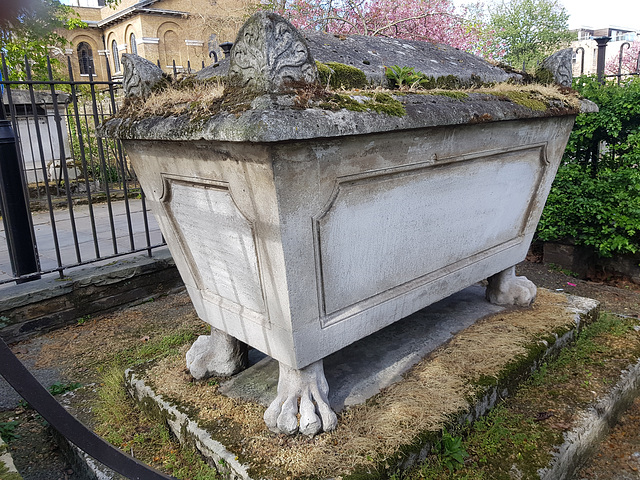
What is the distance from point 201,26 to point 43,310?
54.9 feet

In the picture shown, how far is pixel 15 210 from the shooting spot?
3662mm

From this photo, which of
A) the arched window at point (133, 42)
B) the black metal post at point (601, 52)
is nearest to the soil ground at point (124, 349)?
the black metal post at point (601, 52)

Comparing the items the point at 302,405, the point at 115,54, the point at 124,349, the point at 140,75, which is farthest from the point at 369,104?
the point at 115,54

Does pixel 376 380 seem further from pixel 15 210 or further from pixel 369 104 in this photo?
pixel 15 210

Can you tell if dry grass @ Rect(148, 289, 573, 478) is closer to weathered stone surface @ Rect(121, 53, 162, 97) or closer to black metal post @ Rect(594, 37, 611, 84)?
weathered stone surface @ Rect(121, 53, 162, 97)

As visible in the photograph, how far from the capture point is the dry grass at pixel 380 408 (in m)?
1.84

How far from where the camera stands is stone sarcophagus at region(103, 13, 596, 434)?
5.38 feet

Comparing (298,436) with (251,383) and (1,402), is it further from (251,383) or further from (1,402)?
(1,402)

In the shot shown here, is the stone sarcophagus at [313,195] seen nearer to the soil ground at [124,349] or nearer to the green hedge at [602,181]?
the soil ground at [124,349]

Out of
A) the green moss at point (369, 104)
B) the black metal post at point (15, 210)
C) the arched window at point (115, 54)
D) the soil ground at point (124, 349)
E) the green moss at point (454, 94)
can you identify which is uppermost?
the arched window at point (115, 54)

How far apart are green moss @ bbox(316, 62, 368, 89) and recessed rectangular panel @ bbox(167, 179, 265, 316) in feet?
2.04

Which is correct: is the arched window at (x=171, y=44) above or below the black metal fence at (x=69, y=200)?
above

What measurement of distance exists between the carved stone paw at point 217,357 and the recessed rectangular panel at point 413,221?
2.25 feet

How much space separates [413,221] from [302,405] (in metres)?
0.99
